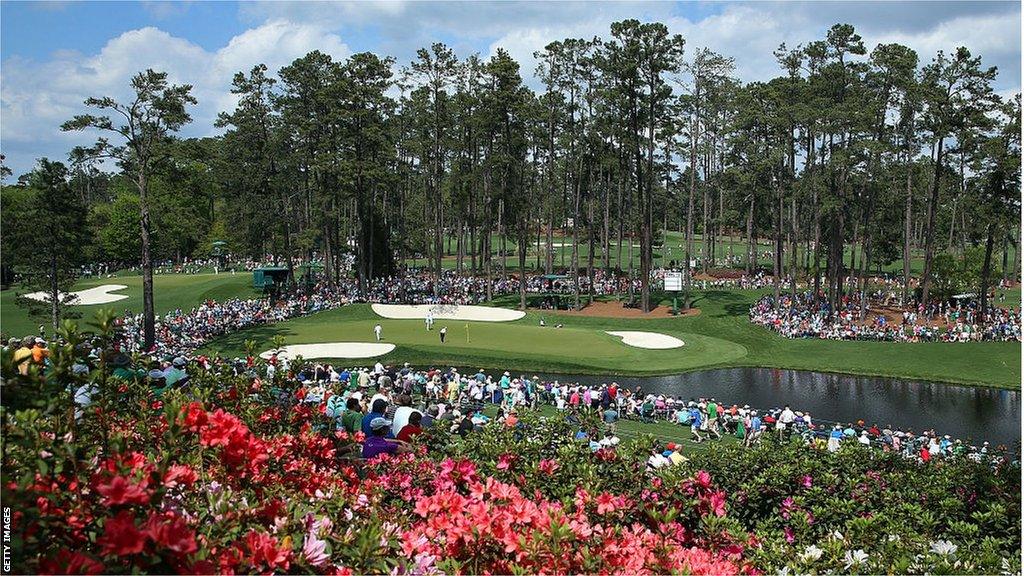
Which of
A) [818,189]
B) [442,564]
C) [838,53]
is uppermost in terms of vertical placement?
[838,53]

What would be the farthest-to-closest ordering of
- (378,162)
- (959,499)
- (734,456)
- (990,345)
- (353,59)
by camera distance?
(378,162) → (353,59) → (990,345) → (734,456) → (959,499)

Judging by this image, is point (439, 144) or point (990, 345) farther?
point (439, 144)

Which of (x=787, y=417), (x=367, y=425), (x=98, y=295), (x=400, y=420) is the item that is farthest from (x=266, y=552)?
(x=98, y=295)

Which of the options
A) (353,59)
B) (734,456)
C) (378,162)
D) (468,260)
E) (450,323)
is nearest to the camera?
(734,456)

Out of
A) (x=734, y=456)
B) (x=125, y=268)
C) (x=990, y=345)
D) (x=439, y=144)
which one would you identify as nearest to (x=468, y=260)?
(x=125, y=268)

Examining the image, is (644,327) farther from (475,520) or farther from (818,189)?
(475,520)

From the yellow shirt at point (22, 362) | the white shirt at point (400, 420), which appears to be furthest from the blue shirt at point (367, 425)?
the yellow shirt at point (22, 362)

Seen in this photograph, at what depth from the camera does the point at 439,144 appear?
4619 cm

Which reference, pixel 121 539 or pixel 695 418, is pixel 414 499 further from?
pixel 695 418

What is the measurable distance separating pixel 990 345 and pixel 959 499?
2900 cm

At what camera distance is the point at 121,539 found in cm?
344

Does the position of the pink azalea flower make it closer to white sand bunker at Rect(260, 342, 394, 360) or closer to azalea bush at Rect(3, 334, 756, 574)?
azalea bush at Rect(3, 334, 756, 574)

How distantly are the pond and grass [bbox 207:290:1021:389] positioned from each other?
0.91 m

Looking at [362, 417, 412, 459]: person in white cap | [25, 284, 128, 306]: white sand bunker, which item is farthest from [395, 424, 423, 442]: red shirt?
[25, 284, 128, 306]: white sand bunker
